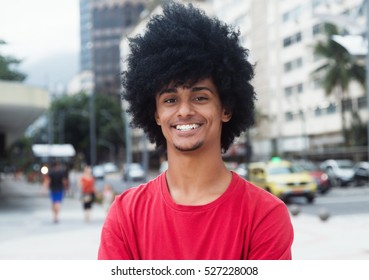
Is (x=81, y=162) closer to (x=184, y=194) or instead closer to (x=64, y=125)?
(x=64, y=125)

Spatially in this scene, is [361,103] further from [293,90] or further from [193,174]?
[193,174]

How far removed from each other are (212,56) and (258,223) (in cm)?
47

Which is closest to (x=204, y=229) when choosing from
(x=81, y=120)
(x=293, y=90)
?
(x=81, y=120)

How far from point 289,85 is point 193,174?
40.6 meters

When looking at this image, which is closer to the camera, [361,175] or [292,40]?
[361,175]

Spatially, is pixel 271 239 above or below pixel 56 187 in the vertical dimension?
above

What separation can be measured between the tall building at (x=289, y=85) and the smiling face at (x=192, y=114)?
34834mm

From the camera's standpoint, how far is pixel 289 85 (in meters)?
41.8

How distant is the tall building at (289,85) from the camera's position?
38213 millimetres

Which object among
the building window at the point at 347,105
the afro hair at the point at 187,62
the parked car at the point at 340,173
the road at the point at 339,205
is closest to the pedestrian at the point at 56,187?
the road at the point at 339,205

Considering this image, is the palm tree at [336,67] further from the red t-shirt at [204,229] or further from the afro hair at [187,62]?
the red t-shirt at [204,229]

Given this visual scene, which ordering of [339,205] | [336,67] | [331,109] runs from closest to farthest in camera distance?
[339,205]
[336,67]
[331,109]

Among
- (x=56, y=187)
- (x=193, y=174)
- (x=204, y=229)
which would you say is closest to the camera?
(x=204, y=229)
